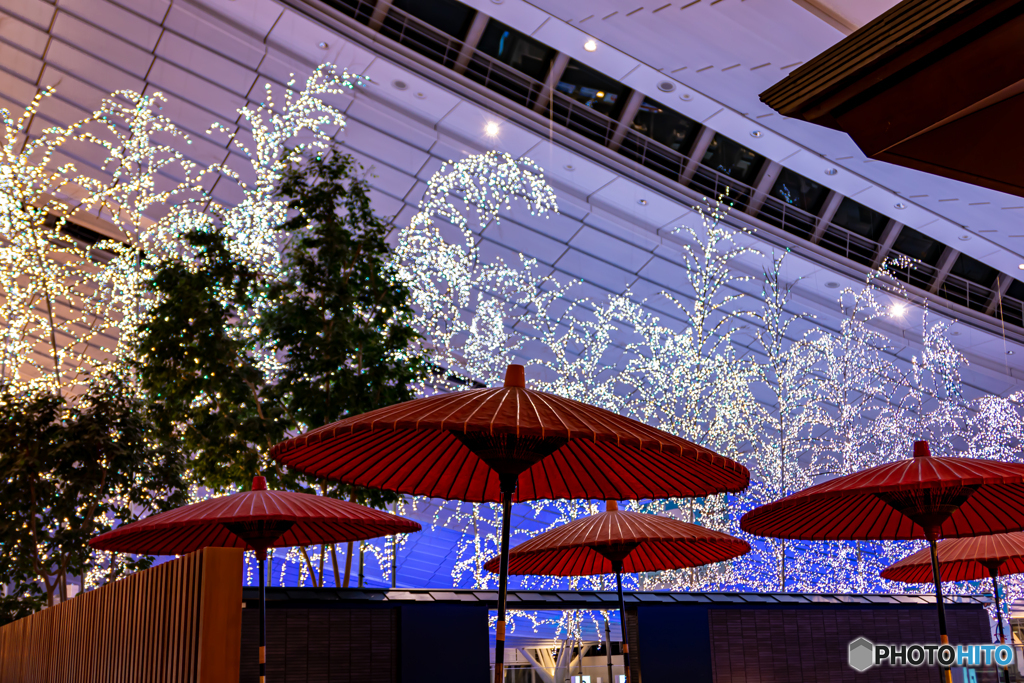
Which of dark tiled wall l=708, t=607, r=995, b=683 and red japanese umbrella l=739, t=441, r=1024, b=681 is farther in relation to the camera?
dark tiled wall l=708, t=607, r=995, b=683

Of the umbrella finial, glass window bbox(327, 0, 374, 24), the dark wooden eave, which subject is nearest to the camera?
the dark wooden eave

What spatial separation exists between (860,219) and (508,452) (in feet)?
32.3

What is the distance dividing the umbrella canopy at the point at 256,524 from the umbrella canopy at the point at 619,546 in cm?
81

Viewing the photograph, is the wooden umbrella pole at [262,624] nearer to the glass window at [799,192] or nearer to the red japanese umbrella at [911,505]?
the red japanese umbrella at [911,505]

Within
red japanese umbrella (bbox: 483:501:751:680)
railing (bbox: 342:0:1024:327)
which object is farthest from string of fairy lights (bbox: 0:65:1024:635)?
red japanese umbrella (bbox: 483:501:751:680)

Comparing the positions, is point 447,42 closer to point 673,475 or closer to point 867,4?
point 867,4

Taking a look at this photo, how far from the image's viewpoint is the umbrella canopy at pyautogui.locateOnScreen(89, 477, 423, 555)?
Answer: 148 inches

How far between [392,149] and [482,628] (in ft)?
19.4

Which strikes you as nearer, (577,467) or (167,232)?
(577,467)

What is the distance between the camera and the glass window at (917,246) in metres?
11.4

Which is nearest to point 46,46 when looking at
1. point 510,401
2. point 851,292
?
point 510,401

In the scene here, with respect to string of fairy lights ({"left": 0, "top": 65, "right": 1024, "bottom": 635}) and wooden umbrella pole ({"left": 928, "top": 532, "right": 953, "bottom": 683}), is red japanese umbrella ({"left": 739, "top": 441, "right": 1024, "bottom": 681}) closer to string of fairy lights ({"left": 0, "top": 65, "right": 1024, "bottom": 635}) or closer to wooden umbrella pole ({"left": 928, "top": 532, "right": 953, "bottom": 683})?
wooden umbrella pole ({"left": 928, "top": 532, "right": 953, "bottom": 683})

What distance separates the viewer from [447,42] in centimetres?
878

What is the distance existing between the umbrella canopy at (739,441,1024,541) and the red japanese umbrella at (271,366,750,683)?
662 mm
